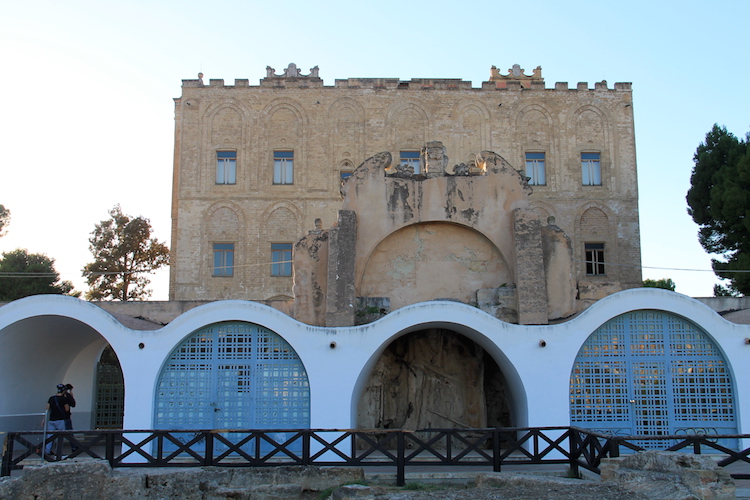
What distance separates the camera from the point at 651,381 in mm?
16984

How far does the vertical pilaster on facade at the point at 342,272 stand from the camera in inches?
715

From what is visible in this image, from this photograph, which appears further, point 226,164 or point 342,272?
point 226,164

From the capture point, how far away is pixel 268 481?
1341cm

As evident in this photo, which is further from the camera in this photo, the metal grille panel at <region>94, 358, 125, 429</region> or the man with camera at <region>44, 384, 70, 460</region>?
the metal grille panel at <region>94, 358, 125, 429</region>

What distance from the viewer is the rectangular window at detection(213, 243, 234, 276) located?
103ft

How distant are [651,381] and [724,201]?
1713cm

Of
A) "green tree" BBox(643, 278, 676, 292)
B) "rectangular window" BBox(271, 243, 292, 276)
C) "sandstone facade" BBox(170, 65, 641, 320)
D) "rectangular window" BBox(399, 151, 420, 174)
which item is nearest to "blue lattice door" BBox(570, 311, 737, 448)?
"sandstone facade" BBox(170, 65, 641, 320)

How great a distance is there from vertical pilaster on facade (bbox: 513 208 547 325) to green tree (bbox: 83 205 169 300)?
22.8 metres

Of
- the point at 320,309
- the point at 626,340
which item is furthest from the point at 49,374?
the point at 626,340

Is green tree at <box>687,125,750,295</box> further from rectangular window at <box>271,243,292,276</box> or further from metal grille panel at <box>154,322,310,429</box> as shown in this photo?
metal grille panel at <box>154,322,310,429</box>

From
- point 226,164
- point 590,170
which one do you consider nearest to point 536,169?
point 590,170

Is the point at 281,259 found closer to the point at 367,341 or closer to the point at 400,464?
the point at 367,341

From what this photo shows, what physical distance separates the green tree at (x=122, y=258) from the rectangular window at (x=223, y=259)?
575 cm

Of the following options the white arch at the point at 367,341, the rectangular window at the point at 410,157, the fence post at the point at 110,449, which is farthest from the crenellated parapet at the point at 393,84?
the fence post at the point at 110,449
